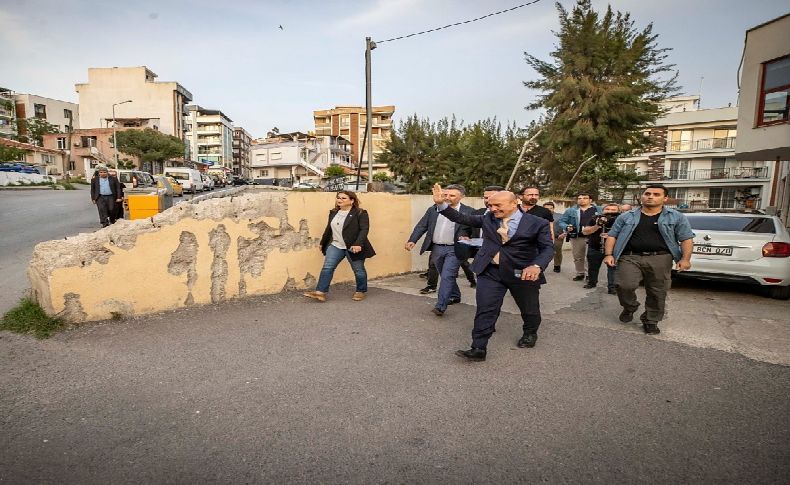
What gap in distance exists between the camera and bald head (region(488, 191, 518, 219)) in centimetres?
402

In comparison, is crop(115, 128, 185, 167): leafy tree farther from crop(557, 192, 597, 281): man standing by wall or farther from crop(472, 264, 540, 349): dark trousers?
crop(472, 264, 540, 349): dark trousers

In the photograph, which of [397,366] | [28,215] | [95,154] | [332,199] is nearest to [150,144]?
[95,154]

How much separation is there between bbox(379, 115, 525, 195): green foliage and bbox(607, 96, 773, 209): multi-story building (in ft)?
59.1

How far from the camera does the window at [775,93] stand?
13.5m

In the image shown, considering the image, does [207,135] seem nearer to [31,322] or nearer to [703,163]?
[703,163]

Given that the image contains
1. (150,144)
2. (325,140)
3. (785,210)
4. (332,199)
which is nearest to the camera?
(332,199)

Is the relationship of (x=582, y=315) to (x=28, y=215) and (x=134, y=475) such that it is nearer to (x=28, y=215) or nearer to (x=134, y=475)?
(x=134, y=475)

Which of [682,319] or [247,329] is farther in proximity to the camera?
[682,319]

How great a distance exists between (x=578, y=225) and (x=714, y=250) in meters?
2.08

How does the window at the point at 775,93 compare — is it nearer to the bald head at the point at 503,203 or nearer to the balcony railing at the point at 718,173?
the bald head at the point at 503,203

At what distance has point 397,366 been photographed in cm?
383

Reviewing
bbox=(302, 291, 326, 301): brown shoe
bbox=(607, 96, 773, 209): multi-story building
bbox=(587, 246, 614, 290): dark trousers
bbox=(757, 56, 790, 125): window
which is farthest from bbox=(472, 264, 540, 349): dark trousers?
bbox=(607, 96, 773, 209): multi-story building

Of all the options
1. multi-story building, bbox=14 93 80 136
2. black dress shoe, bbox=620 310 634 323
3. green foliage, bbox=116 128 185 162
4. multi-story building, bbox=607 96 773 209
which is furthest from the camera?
multi-story building, bbox=14 93 80 136

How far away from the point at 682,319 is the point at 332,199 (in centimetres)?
511
